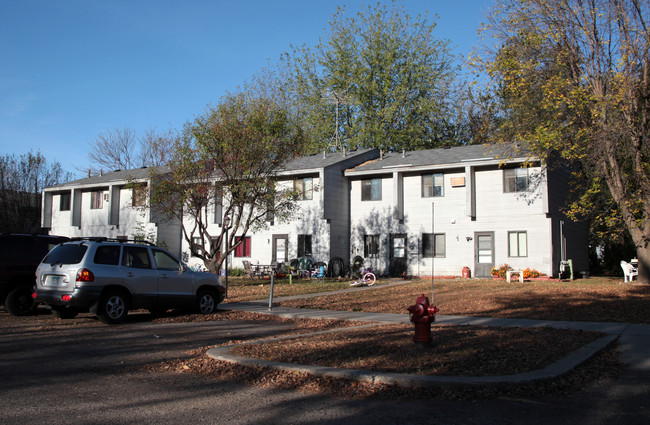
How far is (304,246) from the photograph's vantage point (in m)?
29.4

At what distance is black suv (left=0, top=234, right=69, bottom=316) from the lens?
1315cm

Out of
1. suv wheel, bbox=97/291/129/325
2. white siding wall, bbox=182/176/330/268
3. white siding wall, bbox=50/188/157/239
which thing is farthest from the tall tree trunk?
white siding wall, bbox=50/188/157/239

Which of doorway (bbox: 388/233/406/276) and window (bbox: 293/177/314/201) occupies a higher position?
window (bbox: 293/177/314/201)

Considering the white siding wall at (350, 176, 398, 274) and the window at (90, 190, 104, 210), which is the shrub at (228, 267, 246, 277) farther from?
the window at (90, 190, 104, 210)

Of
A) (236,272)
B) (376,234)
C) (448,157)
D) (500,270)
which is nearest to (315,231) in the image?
(376,234)

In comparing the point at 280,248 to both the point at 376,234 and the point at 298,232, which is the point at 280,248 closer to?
the point at 298,232

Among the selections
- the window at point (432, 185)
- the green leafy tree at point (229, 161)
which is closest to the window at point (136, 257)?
the green leafy tree at point (229, 161)

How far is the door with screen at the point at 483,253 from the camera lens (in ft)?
84.0

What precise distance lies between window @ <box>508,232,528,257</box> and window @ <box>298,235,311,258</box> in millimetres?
9999

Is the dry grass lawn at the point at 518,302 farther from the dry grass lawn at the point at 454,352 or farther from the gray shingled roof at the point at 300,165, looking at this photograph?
the gray shingled roof at the point at 300,165

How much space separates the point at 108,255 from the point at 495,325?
8232 mm

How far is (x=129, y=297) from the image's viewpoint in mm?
12258

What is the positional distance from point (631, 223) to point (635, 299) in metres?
6.35

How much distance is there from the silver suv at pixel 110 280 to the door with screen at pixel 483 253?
1590 cm
